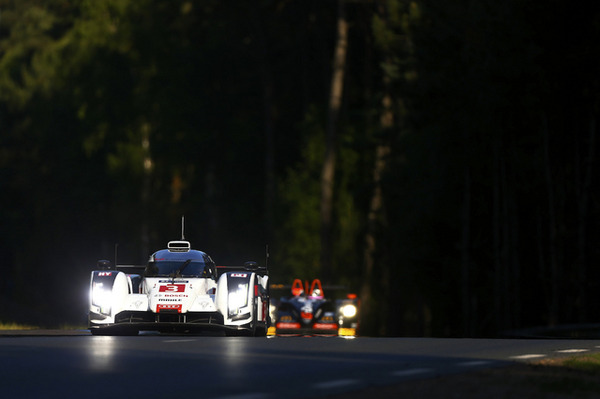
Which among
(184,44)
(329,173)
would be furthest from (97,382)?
(184,44)

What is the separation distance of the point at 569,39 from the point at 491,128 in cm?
357

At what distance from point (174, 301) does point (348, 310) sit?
9050 mm

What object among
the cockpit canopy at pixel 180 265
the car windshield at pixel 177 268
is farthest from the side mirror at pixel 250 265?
the car windshield at pixel 177 268

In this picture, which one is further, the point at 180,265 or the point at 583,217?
the point at 583,217

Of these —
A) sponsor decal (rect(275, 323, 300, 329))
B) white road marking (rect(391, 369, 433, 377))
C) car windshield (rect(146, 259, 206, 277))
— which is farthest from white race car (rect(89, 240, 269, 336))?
white road marking (rect(391, 369, 433, 377))

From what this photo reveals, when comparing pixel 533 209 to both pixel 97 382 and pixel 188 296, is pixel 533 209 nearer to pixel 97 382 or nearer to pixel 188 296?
pixel 188 296

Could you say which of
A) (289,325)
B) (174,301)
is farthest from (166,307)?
(289,325)

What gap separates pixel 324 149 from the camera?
60.7 meters

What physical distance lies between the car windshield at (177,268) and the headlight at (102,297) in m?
0.85

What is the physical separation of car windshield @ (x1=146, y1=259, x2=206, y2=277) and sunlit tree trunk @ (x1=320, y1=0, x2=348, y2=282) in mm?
31715

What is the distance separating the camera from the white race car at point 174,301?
22.8 metres

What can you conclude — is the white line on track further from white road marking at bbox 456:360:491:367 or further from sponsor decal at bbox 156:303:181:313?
sponsor decal at bbox 156:303:181:313

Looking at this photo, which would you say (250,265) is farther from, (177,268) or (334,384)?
(334,384)

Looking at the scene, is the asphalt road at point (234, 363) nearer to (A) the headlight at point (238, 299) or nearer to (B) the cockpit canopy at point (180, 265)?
(A) the headlight at point (238, 299)
